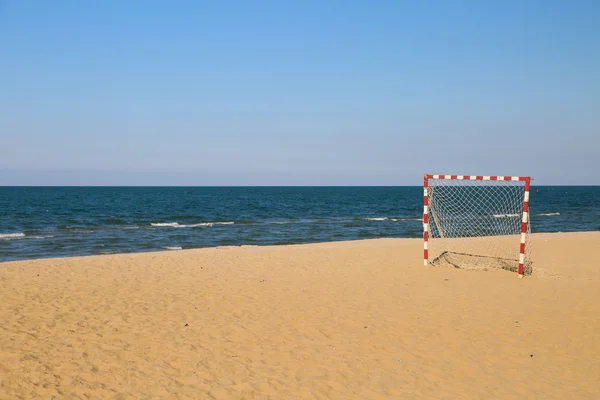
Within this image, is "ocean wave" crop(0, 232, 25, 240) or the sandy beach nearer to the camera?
the sandy beach

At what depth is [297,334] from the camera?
715 cm

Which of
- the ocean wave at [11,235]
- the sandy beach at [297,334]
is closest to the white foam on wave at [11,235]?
the ocean wave at [11,235]

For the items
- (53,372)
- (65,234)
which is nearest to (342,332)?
(53,372)

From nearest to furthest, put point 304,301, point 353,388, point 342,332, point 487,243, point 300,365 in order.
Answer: point 353,388
point 300,365
point 342,332
point 304,301
point 487,243

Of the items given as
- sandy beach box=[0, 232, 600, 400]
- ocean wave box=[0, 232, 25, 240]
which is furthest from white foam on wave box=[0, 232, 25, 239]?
sandy beach box=[0, 232, 600, 400]

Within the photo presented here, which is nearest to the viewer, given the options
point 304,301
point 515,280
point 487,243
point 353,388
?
point 353,388

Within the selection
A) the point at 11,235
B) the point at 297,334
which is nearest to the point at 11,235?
the point at 11,235

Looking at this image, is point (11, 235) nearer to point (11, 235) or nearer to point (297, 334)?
point (11, 235)

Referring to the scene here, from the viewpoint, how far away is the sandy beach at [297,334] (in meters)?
5.34

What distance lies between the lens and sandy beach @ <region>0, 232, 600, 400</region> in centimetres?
534

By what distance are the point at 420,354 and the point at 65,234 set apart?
78.2 feet

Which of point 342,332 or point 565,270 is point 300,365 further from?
point 565,270

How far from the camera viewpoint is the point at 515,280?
11.3 metres

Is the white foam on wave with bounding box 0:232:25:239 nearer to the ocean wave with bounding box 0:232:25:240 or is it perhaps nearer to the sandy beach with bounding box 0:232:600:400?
the ocean wave with bounding box 0:232:25:240
